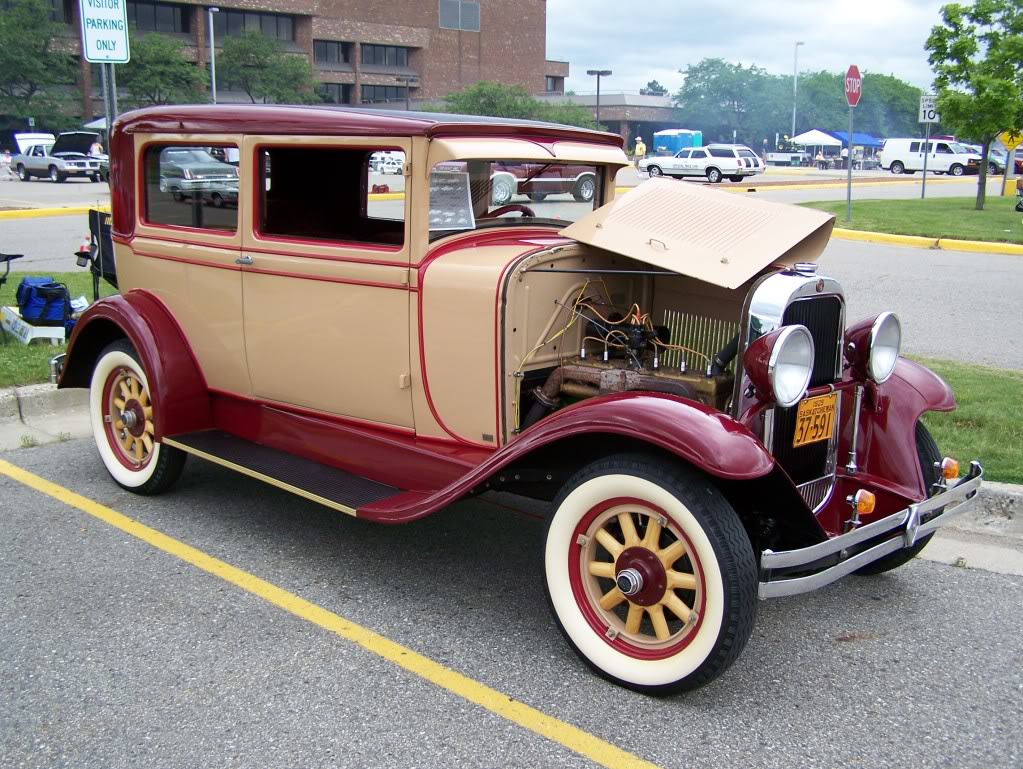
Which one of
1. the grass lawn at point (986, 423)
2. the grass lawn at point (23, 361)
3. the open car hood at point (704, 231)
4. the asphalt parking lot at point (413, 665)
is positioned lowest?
the asphalt parking lot at point (413, 665)

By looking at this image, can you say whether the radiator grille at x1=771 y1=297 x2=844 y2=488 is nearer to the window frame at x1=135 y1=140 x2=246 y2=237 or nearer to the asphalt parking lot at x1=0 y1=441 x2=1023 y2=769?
the asphalt parking lot at x1=0 y1=441 x2=1023 y2=769

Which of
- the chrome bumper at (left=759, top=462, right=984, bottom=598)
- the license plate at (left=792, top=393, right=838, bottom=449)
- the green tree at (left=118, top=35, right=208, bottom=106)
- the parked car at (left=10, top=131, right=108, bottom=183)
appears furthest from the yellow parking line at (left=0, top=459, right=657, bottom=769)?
the green tree at (left=118, top=35, right=208, bottom=106)

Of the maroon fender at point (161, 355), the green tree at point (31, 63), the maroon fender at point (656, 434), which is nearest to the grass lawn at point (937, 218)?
the maroon fender at point (161, 355)

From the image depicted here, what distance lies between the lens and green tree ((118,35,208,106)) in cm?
4509

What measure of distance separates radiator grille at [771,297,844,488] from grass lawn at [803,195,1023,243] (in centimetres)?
1055

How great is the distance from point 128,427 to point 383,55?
62867 mm

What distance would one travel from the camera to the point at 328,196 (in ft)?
14.5

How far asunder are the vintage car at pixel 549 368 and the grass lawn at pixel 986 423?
104 centimetres

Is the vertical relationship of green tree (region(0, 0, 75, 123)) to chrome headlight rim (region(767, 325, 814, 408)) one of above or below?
above

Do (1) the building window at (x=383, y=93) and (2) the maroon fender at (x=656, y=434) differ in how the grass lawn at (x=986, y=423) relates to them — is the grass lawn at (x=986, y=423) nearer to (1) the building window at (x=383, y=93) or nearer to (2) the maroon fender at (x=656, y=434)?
(2) the maroon fender at (x=656, y=434)

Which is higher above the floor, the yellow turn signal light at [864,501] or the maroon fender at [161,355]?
the maroon fender at [161,355]

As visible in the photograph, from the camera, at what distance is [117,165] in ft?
15.8

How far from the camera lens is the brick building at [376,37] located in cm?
5316

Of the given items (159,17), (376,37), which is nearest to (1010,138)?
(159,17)
